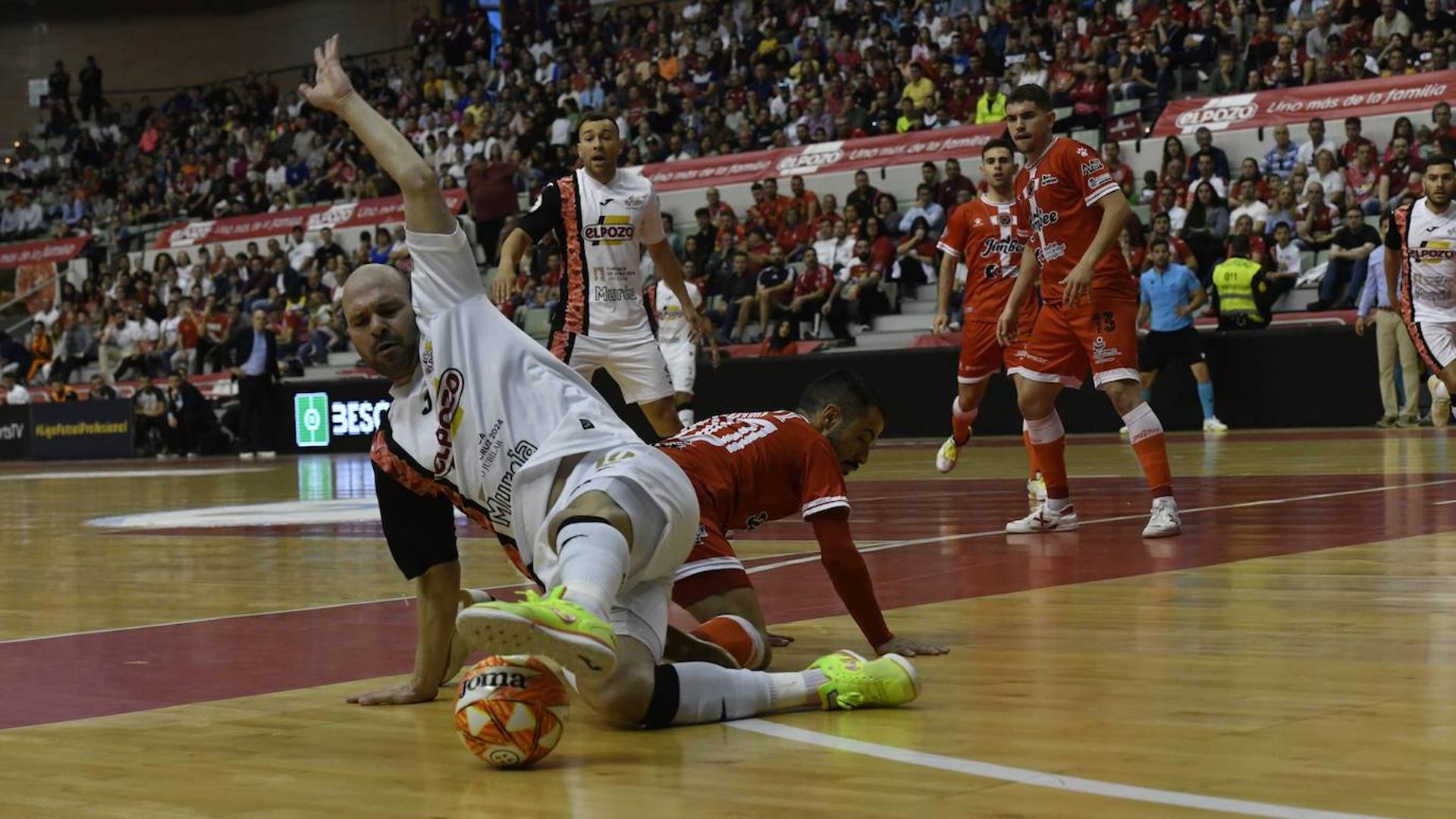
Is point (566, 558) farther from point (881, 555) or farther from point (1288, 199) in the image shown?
point (1288, 199)

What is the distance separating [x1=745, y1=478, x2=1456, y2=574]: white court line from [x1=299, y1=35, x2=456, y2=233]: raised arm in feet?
11.3

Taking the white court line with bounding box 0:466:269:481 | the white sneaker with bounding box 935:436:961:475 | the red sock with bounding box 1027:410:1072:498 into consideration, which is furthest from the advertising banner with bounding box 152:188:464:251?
the red sock with bounding box 1027:410:1072:498

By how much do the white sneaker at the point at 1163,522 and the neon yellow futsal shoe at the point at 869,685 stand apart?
4.28 metres

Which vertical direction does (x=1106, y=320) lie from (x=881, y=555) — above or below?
above

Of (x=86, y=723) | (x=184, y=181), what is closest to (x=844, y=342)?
(x=86, y=723)

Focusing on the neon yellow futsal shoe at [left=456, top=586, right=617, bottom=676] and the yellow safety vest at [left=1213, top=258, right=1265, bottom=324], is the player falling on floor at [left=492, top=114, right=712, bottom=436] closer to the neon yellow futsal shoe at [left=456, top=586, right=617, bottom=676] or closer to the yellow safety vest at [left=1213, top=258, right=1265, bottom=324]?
the neon yellow futsal shoe at [left=456, top=586, right=617, bottom=676]

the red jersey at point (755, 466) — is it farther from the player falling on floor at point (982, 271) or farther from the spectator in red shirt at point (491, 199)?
the spectator in red shirt at point (491, 199)

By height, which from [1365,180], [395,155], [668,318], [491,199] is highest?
[491,199]

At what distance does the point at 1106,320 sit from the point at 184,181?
3380 cm

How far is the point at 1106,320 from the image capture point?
28.9 ft

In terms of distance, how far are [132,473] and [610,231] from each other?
15170 mm

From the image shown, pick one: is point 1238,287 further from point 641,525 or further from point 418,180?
point 641,525

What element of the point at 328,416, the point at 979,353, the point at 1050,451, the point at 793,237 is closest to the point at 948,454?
the point at 979,353

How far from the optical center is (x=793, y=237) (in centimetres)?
Answer: 2473
